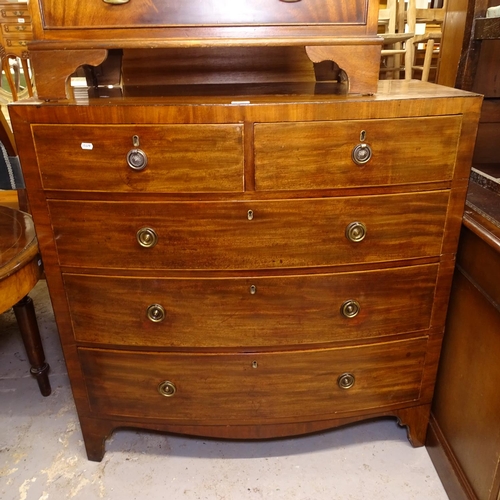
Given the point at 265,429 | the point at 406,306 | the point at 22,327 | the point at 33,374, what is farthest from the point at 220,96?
the point at 33,374

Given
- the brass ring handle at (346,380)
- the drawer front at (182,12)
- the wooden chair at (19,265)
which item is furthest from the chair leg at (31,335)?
the brass ring handle at (346,380)

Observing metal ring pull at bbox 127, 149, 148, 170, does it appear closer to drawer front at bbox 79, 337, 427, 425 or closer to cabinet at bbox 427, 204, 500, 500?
drawer front at bbox 79, 337, 427, 425

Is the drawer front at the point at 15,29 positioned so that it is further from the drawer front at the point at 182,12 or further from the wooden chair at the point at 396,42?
the wooden chair at the point at 396,42

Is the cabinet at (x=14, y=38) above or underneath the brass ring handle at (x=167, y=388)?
above

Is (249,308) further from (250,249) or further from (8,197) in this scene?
(8,197)

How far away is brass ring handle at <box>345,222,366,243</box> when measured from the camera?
1.21 metres

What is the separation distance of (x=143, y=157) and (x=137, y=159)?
0.05ft

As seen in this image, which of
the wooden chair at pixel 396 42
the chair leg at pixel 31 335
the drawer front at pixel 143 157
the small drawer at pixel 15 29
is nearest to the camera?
the drawer front at pixel 143 157

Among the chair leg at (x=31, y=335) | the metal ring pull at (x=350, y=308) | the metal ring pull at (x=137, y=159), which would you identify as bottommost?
the chair leg at (x=31, y=335)

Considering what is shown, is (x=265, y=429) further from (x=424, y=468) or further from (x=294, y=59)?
(x=294, y=59)

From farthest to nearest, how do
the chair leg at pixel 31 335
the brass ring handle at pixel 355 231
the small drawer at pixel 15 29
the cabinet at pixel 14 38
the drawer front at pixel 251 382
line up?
the small drawer at pixel 15 29
the cabinet at pixel 14 38
the chair leg at pixel 31 335
the drawer front at pixel 251 382
the brass ring handle at pixel 355 231

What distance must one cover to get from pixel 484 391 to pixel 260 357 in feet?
1.93

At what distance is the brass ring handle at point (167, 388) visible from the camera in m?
1.40

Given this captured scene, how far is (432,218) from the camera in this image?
1.24 meters
